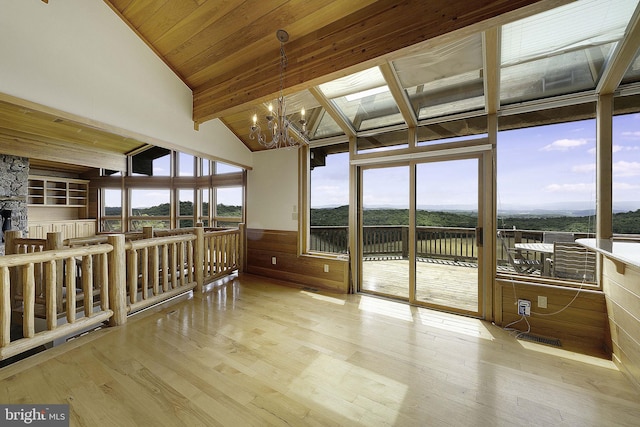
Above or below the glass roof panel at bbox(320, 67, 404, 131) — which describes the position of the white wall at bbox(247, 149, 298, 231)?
below

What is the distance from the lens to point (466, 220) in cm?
316

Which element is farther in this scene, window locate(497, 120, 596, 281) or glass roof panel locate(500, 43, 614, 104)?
window locate(497, 120, 596, 281)

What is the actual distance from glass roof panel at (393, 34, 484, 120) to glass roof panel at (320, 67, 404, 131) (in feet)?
0.83

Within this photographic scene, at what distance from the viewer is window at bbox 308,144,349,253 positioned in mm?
4027

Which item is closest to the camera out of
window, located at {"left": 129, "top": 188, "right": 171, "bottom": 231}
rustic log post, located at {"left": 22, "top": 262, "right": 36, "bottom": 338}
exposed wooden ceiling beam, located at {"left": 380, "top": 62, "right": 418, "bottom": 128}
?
rustic log post, located at {"left": 22, "top": 262, "right": 36, "bottom": 338}

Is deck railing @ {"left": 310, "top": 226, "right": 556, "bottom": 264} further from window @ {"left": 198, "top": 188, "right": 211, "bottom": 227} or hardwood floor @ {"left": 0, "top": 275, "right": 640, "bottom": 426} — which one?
window @ {"left": 198, "top": 188, "right": 211, "bottom": 227}

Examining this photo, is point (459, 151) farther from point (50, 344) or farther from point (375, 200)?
point (50, 344)

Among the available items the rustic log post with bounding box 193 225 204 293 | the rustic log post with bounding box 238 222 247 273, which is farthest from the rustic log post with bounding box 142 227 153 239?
the rustic log post with bounding box 238 222 247 273

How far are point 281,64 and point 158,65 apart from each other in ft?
6.45

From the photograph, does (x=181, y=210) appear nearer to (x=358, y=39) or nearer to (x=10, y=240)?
(x=10, y=240)

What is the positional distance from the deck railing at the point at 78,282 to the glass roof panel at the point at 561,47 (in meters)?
4.38

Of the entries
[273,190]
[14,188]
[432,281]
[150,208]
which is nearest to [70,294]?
[273,190]

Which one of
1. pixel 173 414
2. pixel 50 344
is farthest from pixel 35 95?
pixel 173 414

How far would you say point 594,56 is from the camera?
2.20 m
